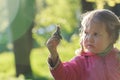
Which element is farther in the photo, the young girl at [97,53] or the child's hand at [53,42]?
the young girl at [97,53]

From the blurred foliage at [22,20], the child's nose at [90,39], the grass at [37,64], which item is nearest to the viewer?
the child's nose at [90,39]

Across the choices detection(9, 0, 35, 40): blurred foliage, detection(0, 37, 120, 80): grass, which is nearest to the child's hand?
detection(0, 37, 120, 80): grass

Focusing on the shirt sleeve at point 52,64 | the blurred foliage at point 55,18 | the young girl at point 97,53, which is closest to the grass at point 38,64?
the blurred foliage at point 55,18

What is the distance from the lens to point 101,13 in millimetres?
3621

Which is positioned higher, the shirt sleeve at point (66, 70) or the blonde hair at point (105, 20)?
the blonde hair at point (105, 20)

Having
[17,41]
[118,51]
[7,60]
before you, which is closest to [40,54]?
[7,60]

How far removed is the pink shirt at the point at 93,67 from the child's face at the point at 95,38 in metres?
0.06

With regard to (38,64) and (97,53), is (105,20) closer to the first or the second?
(97,53)

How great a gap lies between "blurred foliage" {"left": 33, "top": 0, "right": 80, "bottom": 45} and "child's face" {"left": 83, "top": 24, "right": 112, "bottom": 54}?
5.86 metres

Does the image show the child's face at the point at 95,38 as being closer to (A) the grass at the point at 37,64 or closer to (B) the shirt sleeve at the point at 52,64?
(B) the shirt sleeve at the point at 52,64

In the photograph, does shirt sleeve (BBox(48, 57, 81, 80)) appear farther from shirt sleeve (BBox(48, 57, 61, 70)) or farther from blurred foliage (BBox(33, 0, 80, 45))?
blurred foliage (BBox(33, 0, 80, 45))

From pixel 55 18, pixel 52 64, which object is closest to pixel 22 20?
pixel 55 18

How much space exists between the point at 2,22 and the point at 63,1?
4.45 m

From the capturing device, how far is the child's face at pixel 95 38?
3568mm
